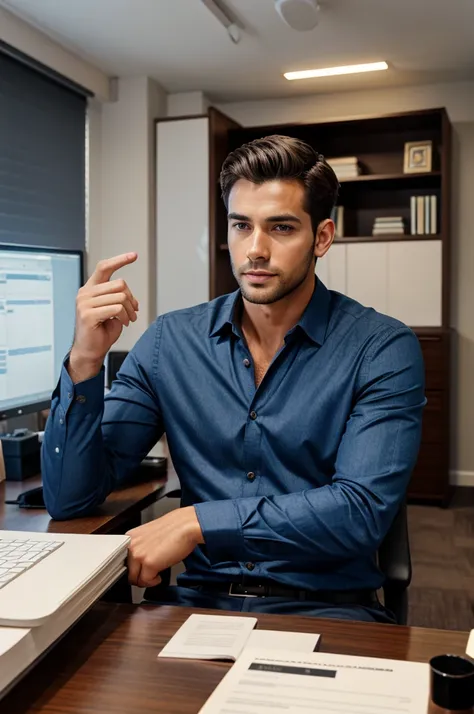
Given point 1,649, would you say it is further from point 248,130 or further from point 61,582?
point 248,130

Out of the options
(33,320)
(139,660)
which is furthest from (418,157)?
(139,660)

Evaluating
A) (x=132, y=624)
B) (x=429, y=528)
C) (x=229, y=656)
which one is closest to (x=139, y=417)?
(x=132, y=624)

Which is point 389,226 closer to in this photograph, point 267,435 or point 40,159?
point 40,159

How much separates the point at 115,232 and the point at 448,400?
232cm

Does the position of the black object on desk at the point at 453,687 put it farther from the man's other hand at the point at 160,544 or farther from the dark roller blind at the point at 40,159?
the dark roller blind at the point at 40,159

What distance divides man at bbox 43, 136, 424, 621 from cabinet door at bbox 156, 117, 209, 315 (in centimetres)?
307

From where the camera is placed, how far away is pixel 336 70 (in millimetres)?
4418

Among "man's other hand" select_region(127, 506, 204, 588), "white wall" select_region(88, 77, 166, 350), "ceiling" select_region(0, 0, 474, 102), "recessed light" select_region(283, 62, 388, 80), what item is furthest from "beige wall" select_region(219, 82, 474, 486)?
"man's other hand" select_region(127, 506, 204, 588)

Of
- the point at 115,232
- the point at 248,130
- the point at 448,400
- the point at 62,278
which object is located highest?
the point at 248,130

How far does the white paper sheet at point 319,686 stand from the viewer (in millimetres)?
699

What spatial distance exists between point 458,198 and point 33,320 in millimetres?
3626

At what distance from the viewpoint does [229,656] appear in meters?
0.81

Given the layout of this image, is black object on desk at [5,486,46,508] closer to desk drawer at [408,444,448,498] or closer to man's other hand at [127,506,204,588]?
man's other hand at [127,506,204,588]

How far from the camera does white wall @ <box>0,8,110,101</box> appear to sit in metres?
3.62
